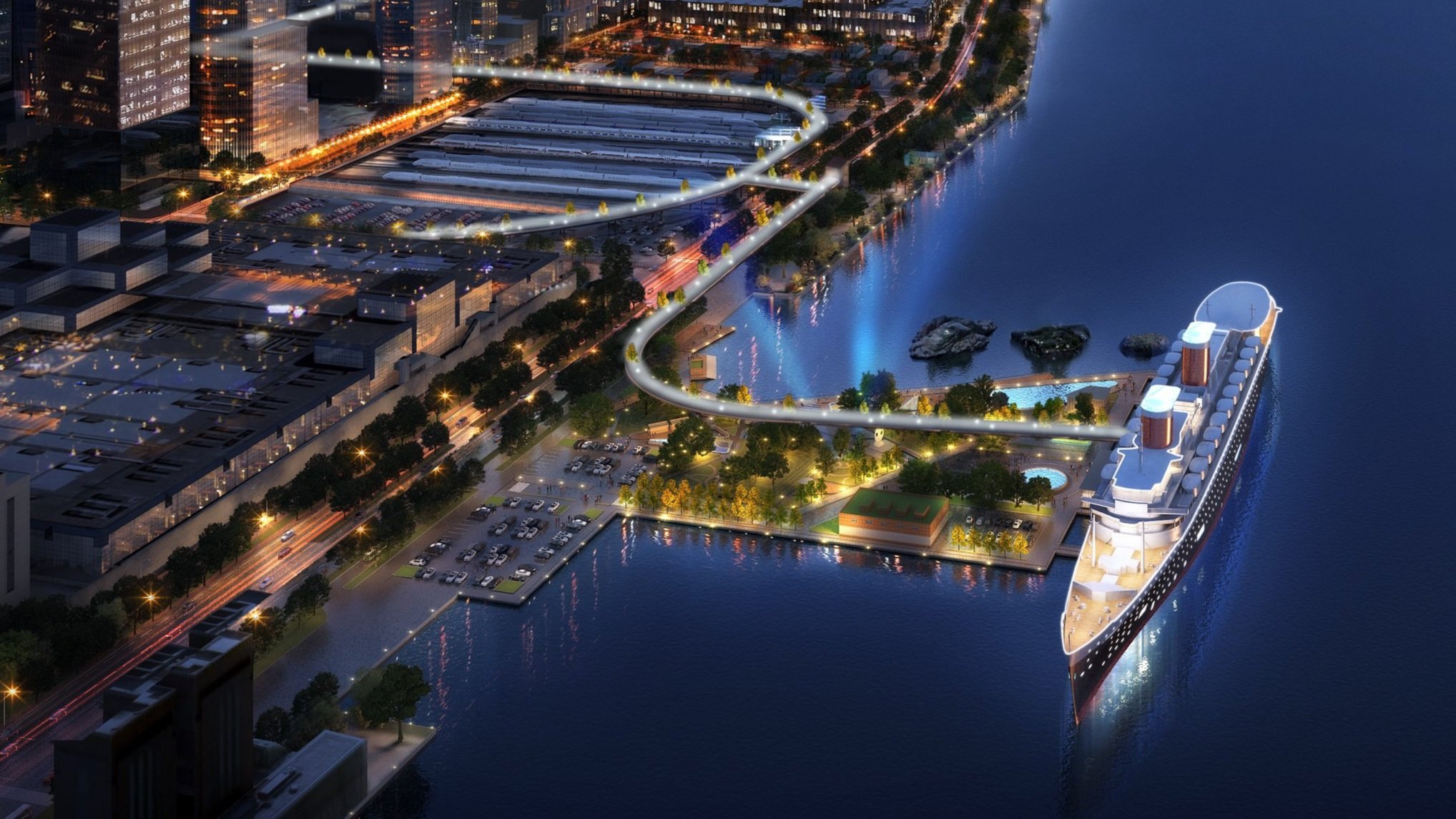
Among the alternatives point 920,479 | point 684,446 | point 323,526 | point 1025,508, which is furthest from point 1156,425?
point 323,526

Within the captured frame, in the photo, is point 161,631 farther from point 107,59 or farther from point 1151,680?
point 107,59

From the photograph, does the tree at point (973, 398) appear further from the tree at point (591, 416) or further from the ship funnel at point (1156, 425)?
the tree at point (591, 416)

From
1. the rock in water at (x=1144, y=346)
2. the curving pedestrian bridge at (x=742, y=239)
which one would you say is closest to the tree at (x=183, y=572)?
the curving pedestrian bridge at (x=742, y=239)

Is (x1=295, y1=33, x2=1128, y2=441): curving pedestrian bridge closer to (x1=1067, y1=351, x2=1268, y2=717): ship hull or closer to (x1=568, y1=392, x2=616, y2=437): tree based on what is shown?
(x1=568, y1=392, x2=616, y2=437): tree

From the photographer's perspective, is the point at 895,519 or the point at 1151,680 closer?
the point at 1151,680

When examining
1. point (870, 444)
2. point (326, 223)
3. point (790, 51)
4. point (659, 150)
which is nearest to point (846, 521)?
point (870, 444)

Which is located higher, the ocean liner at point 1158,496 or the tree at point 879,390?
the ocean liner at point 1158,496

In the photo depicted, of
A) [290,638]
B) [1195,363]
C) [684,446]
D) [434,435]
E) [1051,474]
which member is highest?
[1195,363]
